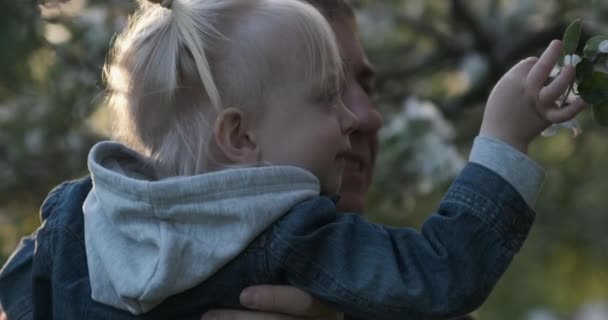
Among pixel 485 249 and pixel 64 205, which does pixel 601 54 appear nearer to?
pixel 485 249

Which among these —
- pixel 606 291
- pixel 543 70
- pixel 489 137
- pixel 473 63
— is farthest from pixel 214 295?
pixel 606 291

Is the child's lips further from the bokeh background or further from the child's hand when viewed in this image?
the bokeh background

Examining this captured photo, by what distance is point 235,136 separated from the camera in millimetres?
1670

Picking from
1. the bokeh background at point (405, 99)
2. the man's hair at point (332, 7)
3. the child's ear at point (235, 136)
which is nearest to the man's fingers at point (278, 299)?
the child's ear at point (235, 136)

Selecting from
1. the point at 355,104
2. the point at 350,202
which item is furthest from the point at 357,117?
the point at 350,202

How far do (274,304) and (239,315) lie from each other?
82 millimetres

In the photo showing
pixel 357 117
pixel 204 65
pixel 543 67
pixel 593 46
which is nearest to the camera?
pixel 593 46

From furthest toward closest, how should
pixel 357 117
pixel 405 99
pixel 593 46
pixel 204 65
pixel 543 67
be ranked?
pixel 405 99 < pixel 357 117 < pixel 204 65 < pixel 543 67 < pixel 593 46

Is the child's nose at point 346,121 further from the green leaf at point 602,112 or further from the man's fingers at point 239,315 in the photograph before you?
the green leaf at point 602,112

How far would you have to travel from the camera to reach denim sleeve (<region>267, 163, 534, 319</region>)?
A: 5.06 ft

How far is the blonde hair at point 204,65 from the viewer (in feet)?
5.48

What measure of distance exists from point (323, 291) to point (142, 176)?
0.36m

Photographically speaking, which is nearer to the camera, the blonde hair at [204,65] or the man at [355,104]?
the blonde hair at [204,65]

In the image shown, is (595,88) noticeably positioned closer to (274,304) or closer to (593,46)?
(593,46)
